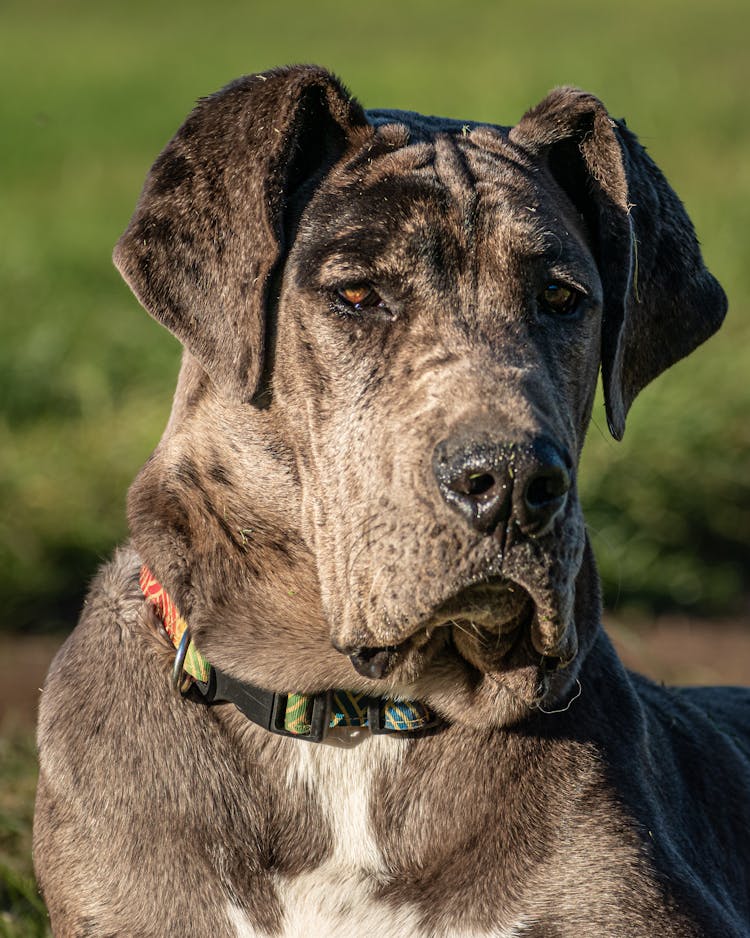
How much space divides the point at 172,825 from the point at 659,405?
602 centimetres

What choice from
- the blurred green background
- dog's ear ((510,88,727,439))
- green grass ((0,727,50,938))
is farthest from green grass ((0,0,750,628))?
dog's ear ((510,88,727,439))

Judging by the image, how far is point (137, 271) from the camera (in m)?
3.37

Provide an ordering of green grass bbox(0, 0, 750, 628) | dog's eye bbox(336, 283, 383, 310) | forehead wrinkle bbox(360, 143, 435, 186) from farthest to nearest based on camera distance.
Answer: green grass bbox(0, 0, 750, 628), forehead wrinkle bbox(360, 143, 435, 186), dog's eye bbox(336, 283, 383, 310)

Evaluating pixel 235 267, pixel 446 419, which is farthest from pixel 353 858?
pixel 235 267

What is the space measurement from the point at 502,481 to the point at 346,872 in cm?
101

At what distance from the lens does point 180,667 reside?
131 inches

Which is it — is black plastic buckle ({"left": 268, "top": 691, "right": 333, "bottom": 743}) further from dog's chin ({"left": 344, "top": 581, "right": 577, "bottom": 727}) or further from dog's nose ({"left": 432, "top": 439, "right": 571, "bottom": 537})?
dog's nose ({"left": 432, "top": 439, "right": 571, "bottom": 537})

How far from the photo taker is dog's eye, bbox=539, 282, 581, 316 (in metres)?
→ 3.39

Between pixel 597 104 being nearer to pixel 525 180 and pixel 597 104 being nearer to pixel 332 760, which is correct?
pixel 525 180

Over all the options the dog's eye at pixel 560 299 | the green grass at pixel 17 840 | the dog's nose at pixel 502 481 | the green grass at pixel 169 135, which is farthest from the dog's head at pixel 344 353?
the green grass at pixel 169 135

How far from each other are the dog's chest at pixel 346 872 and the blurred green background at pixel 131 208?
110 cm

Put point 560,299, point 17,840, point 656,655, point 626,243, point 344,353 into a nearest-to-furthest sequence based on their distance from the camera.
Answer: point 344,353 → point 560,299 → point 626,243 → point 17,840 → point 656,655

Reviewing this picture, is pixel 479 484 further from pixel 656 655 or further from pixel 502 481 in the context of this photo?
pixel 656 655

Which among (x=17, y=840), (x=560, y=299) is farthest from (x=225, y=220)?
(x=17, y=840)
